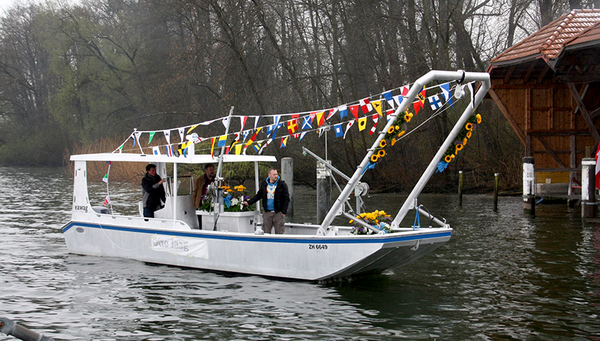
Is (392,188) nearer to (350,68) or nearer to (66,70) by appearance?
(350,68)

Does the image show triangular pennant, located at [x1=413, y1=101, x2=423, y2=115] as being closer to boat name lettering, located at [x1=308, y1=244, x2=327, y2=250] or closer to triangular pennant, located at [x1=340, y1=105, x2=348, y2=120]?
triangular pennant, located at [x1=340, y1=105, x2=348, y2=120]

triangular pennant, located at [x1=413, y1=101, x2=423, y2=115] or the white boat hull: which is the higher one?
triangular pennant, located at [x1=413, y1=101, x2=423, y2=115]

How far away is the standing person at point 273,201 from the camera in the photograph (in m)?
11.7

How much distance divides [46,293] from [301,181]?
21657 millimetres

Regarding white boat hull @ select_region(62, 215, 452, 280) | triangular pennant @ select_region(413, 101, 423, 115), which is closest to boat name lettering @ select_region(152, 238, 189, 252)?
white boat hull @ select_region(62, 215, 452, 280)

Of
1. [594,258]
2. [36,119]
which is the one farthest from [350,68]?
[36,119]

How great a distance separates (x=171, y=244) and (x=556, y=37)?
1229 cm

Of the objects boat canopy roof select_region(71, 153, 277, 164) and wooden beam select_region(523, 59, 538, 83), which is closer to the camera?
boat canopy roof select_region(71, 153, 277, 164)

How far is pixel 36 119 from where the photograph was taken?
60.9 meters

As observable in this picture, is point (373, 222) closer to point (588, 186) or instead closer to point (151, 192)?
point (151, 192)

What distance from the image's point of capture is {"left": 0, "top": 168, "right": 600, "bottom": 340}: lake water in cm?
838

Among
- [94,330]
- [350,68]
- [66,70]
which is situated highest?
[66,70]

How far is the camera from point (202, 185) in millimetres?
12289

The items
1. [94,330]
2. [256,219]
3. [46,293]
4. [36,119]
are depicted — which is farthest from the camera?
[36,119]
